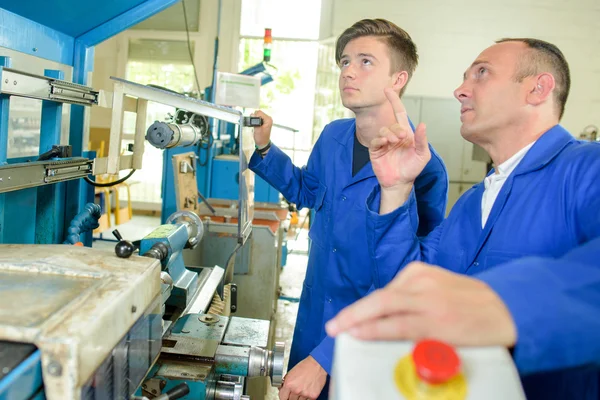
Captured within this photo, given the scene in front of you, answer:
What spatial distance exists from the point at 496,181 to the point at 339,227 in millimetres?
513

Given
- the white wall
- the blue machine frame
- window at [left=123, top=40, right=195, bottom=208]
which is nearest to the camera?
the blue machine frame

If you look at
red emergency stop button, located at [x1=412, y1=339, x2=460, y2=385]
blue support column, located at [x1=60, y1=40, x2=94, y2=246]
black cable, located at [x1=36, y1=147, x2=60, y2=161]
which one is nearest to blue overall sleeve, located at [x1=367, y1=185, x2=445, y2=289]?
red emergency stop button, located at [x1=412, y1=339, x2=460, y2=385]

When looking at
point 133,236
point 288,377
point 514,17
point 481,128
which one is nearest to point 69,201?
point 288,377

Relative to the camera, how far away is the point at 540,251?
0.80 m

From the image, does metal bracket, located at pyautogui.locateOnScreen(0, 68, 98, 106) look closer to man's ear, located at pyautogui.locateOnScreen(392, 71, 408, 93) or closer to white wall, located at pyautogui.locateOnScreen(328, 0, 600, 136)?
man's ear, located at pyautogui.locateOnScreen(392, 71, 408, 93)

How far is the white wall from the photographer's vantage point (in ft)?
16.0

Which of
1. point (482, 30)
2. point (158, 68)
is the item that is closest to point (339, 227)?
point (482, 30)

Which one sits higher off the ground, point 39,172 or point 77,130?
point 77,130

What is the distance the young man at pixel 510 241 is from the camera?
1.28ft

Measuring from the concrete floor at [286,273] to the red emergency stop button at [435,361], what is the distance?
2046 millimetres

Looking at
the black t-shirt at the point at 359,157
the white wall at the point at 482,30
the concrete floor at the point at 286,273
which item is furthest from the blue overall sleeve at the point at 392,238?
the white wall at the point at 482,30

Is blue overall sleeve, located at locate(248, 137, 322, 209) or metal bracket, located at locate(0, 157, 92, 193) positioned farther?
blue overall sleeve, located at locate(248, 137, 322, 209)

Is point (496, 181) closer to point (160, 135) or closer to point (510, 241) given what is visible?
point (510, 241)

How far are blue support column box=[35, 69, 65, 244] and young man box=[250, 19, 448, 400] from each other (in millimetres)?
600
